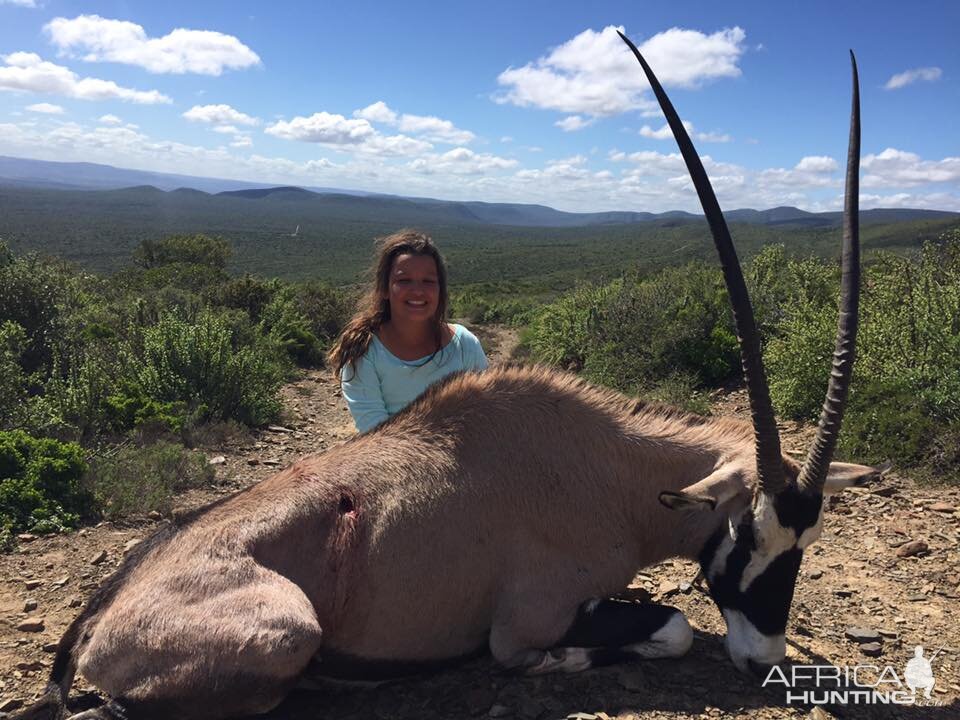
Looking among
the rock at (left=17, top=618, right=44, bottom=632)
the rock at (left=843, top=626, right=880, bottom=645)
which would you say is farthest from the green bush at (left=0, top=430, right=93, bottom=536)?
the rock at (left=843, top=626, right=880, bottom=645)

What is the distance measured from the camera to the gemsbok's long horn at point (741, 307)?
3.22 m

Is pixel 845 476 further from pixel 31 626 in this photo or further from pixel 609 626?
pixel 31 626

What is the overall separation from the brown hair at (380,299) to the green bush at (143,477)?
8.28 ft

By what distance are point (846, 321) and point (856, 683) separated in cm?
202

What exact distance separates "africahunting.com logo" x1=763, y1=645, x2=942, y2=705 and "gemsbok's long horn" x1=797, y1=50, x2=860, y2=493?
1090mm

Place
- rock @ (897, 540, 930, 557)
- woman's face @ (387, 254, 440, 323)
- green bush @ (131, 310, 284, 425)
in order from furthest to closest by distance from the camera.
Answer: green bush @ (131, 310, 284, 425) < rock @ (897, 540, 930, 557) < woman's face @ (387, 254, 440, 323)

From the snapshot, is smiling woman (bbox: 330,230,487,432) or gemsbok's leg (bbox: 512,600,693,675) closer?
gemsbok's leg (bbox: 512,600,693,675)

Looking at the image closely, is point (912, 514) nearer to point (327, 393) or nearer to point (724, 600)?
point (724, 600)

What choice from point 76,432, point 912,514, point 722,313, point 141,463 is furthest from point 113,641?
point 722,313

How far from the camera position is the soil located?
3654mm

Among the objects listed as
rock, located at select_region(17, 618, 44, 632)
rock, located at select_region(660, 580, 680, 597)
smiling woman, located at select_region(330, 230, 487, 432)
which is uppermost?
smiling woman, located at select_region(330, 230, 487, 432)

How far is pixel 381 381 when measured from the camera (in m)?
5.38

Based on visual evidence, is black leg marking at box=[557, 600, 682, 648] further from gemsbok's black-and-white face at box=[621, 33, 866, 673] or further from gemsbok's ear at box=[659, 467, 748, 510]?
gemsbok's ear at box=[659, 467, 748, 510]

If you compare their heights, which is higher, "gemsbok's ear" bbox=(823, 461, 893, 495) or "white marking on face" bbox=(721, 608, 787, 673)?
"gemsbok's ear" bbox=(823, 461, 893, 495)
